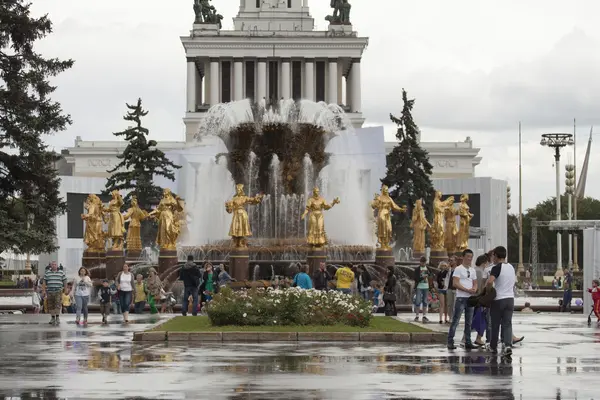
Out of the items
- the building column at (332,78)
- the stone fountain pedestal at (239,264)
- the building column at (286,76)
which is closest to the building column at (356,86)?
the building column at (332,78)

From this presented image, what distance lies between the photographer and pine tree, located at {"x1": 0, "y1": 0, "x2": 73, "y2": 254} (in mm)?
37344

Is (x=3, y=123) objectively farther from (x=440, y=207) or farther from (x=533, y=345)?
(x=533, y=345)

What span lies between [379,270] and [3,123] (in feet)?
39.0

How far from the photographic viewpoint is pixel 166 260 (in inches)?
1639

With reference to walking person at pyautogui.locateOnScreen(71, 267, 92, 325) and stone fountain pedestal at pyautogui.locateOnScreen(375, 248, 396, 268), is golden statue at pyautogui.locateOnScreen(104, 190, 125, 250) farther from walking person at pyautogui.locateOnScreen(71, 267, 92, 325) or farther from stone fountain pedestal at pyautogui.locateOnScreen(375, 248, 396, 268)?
walking person at pyautogui.locateOnScreen(71, 267, 92, 325)

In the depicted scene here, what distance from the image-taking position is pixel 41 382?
15.2m

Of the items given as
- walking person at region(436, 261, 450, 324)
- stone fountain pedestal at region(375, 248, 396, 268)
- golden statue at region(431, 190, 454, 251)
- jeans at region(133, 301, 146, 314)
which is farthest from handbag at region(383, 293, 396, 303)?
golden statue at region(431, 190, 454, 251)

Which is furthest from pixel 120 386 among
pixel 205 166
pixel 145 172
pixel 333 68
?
pixel 333 68

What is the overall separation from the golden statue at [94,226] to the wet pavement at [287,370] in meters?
20.7

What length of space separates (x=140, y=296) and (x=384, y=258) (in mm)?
9702

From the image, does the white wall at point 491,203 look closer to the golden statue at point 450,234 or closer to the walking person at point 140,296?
the golden statue at point 450,234

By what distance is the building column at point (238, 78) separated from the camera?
119500mm

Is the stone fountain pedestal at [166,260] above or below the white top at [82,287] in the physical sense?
above

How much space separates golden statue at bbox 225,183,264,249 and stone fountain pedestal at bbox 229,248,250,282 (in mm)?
200
